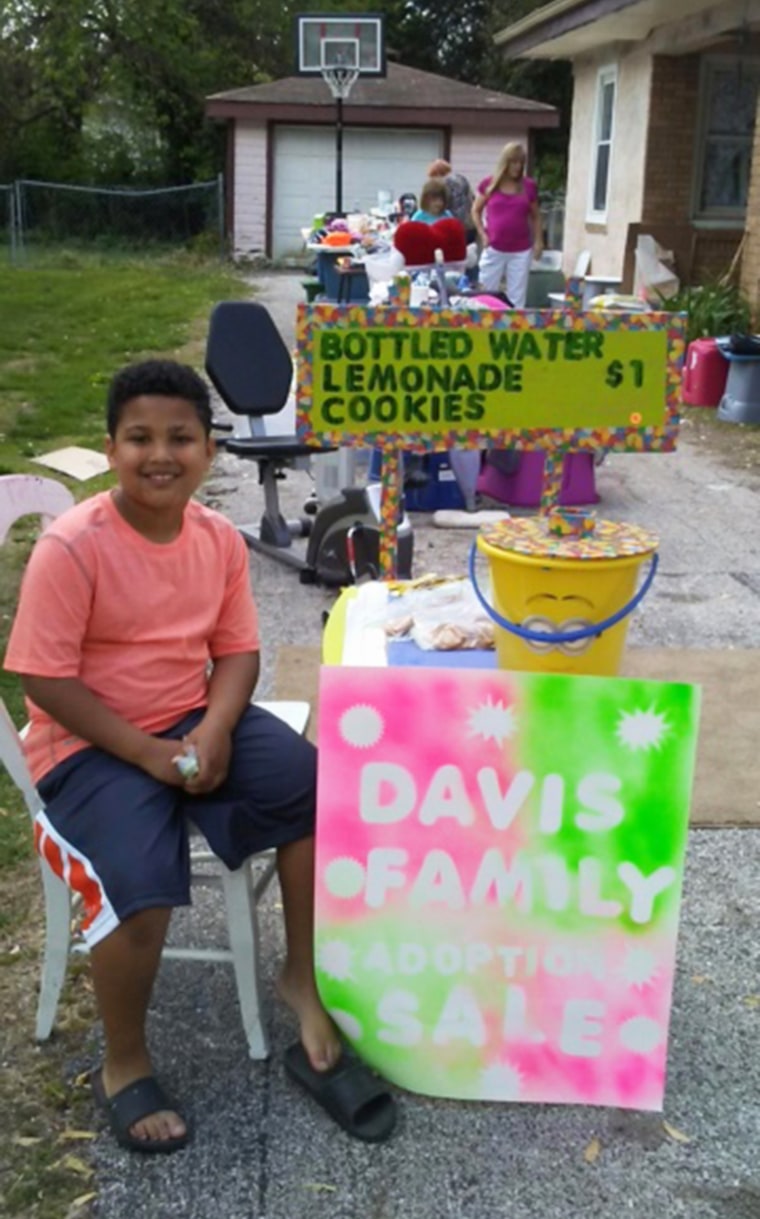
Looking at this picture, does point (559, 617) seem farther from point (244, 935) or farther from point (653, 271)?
point (653, 271)

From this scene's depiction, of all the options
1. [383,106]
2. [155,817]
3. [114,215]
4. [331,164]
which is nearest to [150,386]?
[155,817]

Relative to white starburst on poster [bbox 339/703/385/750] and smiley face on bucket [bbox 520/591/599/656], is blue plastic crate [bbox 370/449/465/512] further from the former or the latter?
white starburst on poster [bbox 339/703/385/750]

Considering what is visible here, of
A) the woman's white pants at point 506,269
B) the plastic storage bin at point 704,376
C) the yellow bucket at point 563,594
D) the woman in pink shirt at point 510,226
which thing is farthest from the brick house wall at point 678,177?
the yellow bucket at point 563,594

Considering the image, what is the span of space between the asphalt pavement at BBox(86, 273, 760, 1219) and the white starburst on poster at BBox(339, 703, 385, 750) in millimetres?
700

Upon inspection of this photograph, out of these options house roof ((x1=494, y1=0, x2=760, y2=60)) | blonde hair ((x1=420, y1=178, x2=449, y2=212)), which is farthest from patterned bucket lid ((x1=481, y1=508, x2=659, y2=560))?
house roof ((x1=494, y1=0, x2=760, y2=60))

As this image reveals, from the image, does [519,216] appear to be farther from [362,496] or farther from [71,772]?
[71,772]

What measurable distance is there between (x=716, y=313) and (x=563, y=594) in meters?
9.03

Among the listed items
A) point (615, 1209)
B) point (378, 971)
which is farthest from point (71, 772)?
point (615, 1209)

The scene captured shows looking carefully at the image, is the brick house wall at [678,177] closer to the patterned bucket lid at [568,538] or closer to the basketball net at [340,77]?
the basketball net at [340,77]

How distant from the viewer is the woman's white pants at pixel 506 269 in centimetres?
1168

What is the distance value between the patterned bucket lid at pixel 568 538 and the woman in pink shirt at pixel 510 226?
9114mm

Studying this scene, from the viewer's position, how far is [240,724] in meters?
2.66

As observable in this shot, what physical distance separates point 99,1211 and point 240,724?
2.93 feet

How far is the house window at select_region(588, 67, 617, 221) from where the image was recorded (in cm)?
1539
